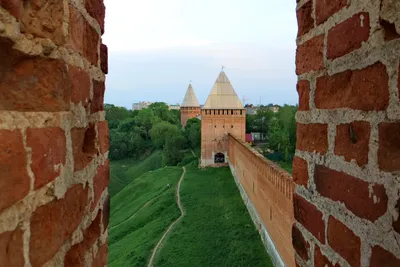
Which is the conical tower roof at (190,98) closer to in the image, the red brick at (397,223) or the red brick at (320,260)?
the red brick at (320,260)

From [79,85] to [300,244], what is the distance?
1.07 m

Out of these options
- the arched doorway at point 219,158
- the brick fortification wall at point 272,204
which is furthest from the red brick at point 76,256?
the arched doorway at point 219,158

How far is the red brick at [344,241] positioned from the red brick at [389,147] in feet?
0.89

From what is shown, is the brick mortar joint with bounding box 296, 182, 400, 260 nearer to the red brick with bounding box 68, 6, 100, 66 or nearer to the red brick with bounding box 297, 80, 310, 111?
the red brick with bounding box 297, 80, 310, 111

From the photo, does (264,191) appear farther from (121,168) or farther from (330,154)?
(121,168)

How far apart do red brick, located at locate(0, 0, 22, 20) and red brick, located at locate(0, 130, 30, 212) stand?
0.86 feet

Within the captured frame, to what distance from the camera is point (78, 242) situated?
1210 millimetres

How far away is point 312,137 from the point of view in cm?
140

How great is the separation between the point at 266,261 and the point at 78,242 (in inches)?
392

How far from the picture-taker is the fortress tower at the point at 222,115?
80.4 feet

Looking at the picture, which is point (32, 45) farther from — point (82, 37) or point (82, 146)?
point (82, 146)

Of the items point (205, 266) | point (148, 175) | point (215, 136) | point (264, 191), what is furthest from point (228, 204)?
point (148, 175)

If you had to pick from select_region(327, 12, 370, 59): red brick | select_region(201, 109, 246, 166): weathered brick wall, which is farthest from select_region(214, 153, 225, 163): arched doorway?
select_region(327, 12, 370, 59): red brick

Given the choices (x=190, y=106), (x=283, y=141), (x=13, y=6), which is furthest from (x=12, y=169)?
(x=190, y=106)
